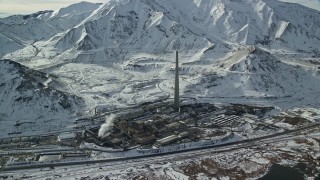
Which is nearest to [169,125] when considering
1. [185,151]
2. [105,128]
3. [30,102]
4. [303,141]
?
[185,151]

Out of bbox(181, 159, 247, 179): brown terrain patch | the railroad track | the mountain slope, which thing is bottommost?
bbox(181, 159, 247, 179): brown terrain patch

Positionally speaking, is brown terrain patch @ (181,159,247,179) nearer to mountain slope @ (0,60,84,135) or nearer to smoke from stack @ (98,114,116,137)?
smoke from stack @ (98,114,116,137)

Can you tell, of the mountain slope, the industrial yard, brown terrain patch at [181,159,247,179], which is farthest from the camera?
the mountain slope

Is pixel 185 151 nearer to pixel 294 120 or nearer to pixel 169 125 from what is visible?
pixel 169 125

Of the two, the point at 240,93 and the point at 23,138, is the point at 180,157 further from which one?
the point at 240,93

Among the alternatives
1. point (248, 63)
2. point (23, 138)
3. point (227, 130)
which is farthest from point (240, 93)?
point (23, 138)

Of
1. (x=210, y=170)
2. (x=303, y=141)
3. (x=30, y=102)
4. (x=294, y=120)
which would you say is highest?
(x=30, y=102)

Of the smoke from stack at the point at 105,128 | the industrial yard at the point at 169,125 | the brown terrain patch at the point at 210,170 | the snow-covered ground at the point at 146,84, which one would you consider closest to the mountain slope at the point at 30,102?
the snow-covered ground at the point at 146,84

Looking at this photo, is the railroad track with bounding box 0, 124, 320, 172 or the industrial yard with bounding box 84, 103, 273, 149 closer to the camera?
the railroad track with bounding box 0, 124, 320, 172

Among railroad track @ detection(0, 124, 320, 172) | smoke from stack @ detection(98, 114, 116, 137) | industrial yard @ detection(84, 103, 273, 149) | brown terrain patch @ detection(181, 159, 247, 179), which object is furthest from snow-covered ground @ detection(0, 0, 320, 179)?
smoke from stack @ detection(98, 114, 116, 137)

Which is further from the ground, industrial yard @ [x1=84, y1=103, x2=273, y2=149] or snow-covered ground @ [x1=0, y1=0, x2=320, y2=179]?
snow-covered ground @ [x1=0, y1=0, x2=320, y2=179]

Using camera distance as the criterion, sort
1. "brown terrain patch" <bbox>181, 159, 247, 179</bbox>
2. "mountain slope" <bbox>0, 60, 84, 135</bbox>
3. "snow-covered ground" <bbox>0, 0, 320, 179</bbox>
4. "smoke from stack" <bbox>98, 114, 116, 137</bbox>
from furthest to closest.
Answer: "snow-covered ground" <bbox>0, 0, 320, 179</bbox> → "mountain slope" <bbox>0, 60, 84, 135</bbox> → "smoke from stack" <bbox>98, 114, 116, 137</bbox> → "brown terrain patch" <bbox>181, 159, 247, 179</bbox>
